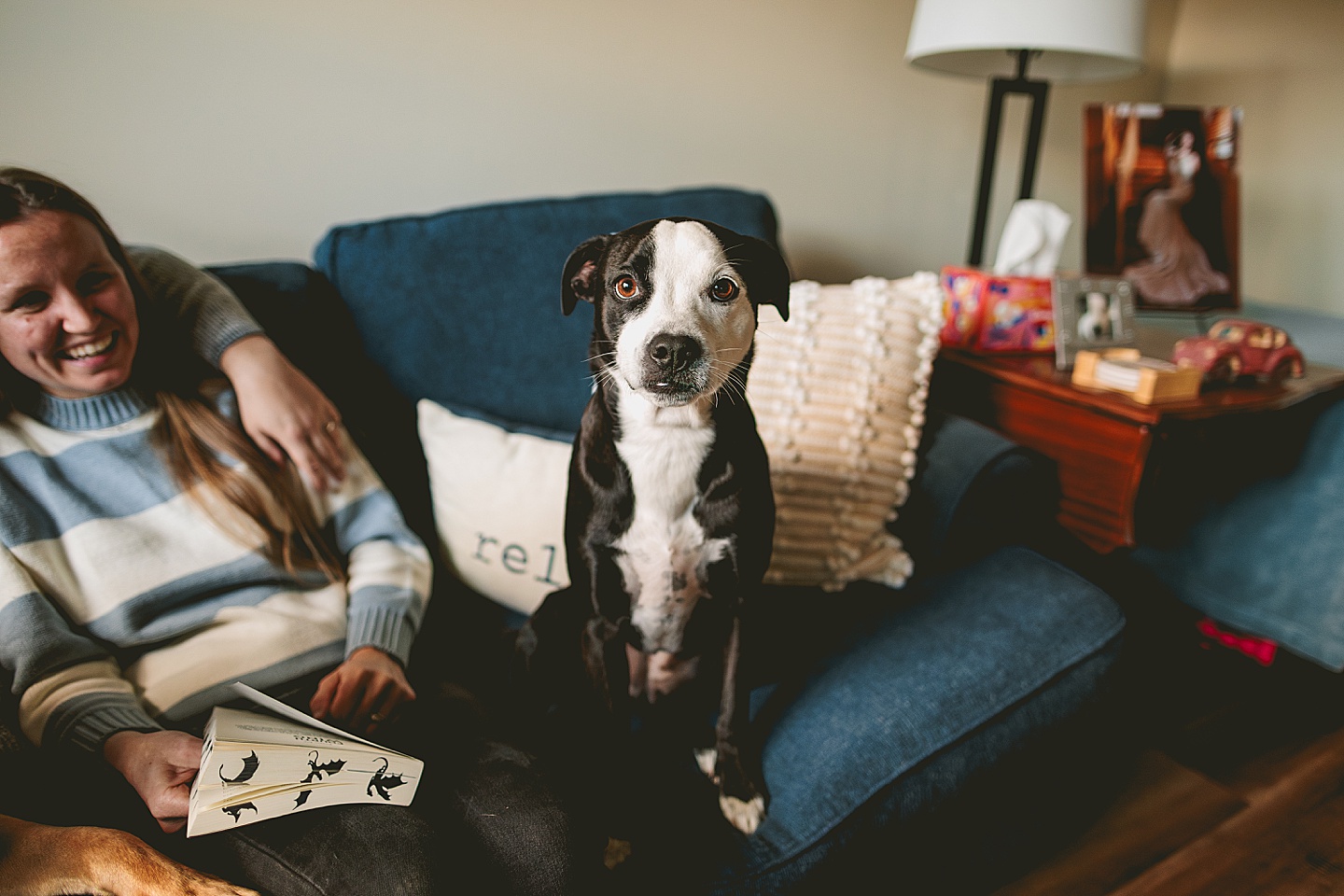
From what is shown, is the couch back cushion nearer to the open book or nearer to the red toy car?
the open book

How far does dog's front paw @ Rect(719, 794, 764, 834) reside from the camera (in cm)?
95

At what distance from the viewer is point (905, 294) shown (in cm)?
140

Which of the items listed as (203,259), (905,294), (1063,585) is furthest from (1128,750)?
(203,259)

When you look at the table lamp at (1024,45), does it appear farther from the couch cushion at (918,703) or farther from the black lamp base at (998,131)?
the couch cushion at (918,703)

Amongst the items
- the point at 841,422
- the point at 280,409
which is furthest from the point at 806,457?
the point at 280,409

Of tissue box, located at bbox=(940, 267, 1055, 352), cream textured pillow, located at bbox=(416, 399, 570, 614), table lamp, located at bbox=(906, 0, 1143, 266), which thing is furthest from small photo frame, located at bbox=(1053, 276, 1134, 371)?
cream textured pillow, located at bbox=(416, 399, 570, 614)

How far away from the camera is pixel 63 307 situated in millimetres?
873

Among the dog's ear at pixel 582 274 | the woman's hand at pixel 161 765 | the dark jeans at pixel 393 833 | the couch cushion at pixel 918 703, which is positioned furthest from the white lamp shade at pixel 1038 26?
the woman's hand at pixel 161 765

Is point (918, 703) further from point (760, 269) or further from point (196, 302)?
point (196, 302)

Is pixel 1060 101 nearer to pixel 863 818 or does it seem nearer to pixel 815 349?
pixel 815 349

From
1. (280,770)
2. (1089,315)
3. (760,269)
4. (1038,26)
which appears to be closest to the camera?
(280,770)

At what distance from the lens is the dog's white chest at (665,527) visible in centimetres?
87

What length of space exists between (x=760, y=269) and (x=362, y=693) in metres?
0.69

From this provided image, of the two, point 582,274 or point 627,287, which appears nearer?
point 627,287
